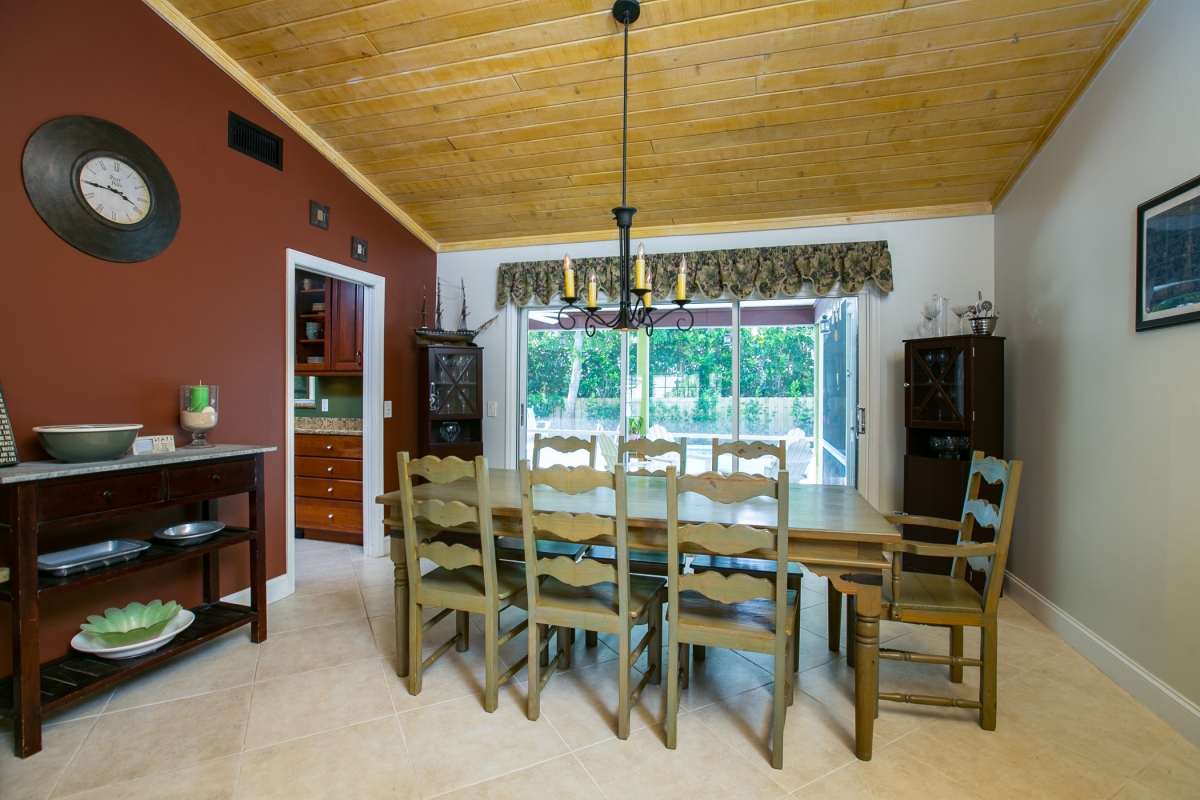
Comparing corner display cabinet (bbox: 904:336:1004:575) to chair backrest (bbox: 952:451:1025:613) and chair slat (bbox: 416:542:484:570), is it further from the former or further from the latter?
chair slat (bbox: 416:542:484:570)

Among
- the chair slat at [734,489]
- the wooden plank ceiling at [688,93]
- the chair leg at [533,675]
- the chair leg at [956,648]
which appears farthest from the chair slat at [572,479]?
the wooden plank ceiling at [688,93]

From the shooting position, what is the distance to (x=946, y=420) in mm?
3332

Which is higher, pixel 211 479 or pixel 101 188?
pixel 101 188

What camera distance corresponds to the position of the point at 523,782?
1.70 meters

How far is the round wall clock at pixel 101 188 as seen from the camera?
213 centimetres

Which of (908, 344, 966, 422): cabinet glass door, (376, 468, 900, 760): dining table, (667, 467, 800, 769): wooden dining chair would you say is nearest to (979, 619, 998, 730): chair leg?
(376, 468, 900, 760): dining table

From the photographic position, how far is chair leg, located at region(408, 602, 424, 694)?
2.19m

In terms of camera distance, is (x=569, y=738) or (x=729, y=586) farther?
(x=569, y=738)

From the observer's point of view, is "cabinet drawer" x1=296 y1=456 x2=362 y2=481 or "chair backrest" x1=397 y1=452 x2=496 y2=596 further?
"cabinet drawer" x1=296 y1=456 x2=362 y2=481

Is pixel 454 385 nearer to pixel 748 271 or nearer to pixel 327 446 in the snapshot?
pixel 327 446

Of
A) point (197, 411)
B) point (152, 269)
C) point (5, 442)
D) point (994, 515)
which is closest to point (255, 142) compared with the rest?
point (152, 269)

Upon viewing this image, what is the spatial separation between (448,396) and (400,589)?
2.25 metres

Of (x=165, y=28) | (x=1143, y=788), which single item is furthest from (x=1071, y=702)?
(x=165, y=28)

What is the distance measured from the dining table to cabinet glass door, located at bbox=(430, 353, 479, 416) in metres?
1.88
